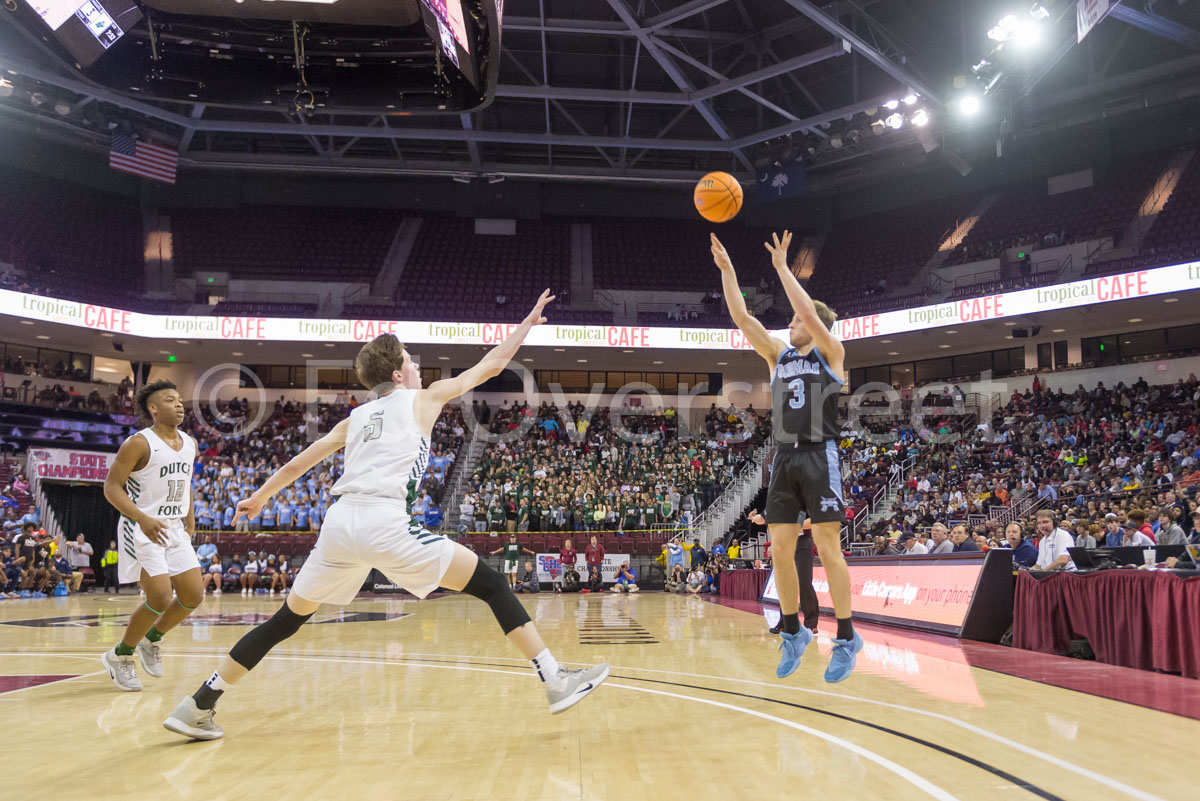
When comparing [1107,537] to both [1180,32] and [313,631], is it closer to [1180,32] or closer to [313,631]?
[313,631]

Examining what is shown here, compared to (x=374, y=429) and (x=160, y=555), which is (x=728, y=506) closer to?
(x=160, y=555)

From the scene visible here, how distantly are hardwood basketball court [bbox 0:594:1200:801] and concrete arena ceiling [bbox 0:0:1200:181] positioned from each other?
54.2 feet

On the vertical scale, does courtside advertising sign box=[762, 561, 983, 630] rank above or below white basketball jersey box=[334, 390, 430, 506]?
below

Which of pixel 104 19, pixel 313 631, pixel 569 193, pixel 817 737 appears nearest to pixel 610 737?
pixel 817 737

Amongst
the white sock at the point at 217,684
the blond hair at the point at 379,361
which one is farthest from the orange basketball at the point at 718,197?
the white sock at the point at 217,684

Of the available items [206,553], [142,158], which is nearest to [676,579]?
[206,553]

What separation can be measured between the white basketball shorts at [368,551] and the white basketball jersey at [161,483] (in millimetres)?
2439

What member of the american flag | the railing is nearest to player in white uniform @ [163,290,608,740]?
the railing

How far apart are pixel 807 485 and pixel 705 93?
22.2 metres

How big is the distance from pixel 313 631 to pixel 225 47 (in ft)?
23.8

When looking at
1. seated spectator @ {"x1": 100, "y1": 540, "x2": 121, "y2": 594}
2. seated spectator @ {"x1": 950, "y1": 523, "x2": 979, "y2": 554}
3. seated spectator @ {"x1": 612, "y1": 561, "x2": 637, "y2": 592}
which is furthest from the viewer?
seated spectator @ {"x1": 100, "y1": 540, "x2": 121, "y2": 594}

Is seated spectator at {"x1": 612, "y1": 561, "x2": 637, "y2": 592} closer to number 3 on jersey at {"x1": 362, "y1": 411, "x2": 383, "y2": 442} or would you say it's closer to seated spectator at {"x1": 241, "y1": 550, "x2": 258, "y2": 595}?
seated spectator at {"x1": 241, "y1": 550, "x2": 258, "y2": 595}

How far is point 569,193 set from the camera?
3525cm

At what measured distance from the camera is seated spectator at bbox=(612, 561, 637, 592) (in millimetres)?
21188
